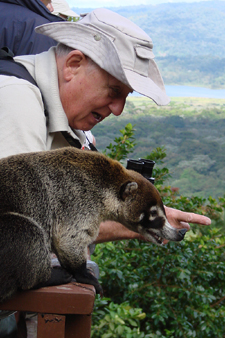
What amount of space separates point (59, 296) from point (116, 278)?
8.10 feet

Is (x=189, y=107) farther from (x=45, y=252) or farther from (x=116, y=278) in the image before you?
(x=45, y=252)

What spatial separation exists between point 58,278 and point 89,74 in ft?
3.60

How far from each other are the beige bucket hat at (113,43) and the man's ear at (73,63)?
0.15ft

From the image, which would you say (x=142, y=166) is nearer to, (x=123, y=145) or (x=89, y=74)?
(x=89, y=74)

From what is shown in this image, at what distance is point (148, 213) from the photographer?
1984mm

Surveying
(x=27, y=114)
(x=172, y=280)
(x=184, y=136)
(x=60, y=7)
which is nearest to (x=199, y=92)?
(x=184, y=136)

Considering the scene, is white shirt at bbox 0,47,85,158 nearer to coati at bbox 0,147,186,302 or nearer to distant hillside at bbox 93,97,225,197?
coati at bbox 0,147,186,302

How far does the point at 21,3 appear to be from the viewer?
119 inches

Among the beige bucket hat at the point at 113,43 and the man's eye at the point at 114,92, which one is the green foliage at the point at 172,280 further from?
the beige bucket hat at the point at 113,43

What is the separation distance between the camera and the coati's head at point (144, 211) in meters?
1.94

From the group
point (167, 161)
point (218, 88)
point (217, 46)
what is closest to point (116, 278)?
point (167, 161)

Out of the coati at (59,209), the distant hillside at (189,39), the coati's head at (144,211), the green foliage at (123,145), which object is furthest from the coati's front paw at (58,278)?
the distant hillside at (189,39)

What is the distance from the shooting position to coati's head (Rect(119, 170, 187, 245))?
1.94 m

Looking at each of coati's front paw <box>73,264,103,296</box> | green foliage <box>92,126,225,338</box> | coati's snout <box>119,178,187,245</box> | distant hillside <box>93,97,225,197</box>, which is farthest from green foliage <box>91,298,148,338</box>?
distant hillside <box>93,97,225,197</box>
